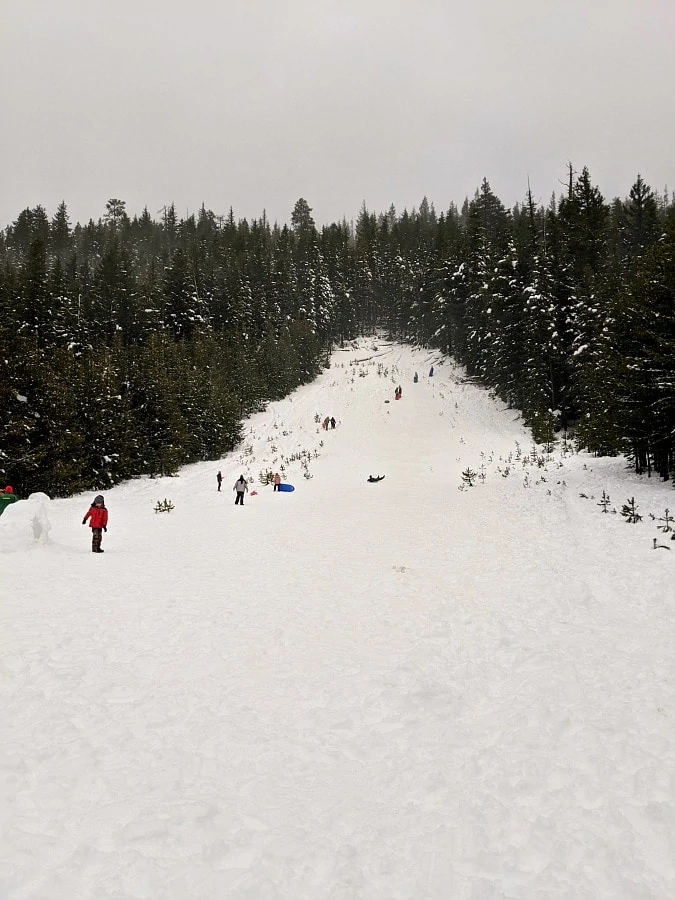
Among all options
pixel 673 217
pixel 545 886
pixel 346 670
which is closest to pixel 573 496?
pixel 673 217

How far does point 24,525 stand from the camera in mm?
12461

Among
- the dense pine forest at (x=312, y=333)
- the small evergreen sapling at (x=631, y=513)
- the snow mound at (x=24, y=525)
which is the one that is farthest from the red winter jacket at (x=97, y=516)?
the small evergreen sapling at (x=631, y=513)

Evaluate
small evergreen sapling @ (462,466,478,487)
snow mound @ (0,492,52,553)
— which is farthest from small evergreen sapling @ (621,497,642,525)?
snow mound @ (0,492,52,553)

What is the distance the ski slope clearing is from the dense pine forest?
6.94 metres

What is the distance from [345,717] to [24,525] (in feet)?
37.2

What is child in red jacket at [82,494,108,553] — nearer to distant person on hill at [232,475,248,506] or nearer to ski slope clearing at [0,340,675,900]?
ski slope clearing at [0,340,675,900]

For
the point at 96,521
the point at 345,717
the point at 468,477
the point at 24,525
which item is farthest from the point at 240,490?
the point at 345,717

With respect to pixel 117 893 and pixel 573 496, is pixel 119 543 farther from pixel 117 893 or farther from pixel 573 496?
pixel 573 496

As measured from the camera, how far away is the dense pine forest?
16422 millimetres

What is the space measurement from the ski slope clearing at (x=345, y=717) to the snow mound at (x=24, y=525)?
61mm

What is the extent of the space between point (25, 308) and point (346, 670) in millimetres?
46535

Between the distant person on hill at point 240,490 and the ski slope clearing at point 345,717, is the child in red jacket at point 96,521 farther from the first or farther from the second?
the distant person on hill at point 240,490

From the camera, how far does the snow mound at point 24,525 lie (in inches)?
480

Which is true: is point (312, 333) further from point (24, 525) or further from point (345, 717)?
point (345, 717)
